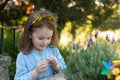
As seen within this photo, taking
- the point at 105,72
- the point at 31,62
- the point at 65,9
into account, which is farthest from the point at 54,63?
the point at 65,9

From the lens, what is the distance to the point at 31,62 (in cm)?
335

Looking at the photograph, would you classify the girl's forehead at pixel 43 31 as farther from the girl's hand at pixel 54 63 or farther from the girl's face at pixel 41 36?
the girl's hand at pixel 54 63

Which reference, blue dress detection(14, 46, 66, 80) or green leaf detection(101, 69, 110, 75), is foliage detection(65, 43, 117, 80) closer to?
green leaf detection(101, 69, 110, 75)

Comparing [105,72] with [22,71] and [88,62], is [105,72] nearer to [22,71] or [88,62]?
[88,62]

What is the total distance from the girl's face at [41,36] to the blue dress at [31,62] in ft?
0.44

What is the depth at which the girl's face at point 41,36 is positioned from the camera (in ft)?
10.6

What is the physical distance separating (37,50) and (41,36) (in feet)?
0.79

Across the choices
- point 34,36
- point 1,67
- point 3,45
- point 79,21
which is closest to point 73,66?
point 34,36

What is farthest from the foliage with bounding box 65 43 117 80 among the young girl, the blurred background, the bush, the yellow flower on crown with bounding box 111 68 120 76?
the blurred background

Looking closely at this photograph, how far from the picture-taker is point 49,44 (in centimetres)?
354

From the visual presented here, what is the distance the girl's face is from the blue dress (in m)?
0.13

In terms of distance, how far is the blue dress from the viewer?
3.25 m

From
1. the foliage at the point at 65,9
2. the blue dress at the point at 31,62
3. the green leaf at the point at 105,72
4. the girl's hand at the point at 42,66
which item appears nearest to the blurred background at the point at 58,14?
the foliage at the point at 65,9

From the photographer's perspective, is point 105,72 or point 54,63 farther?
point 54,63
